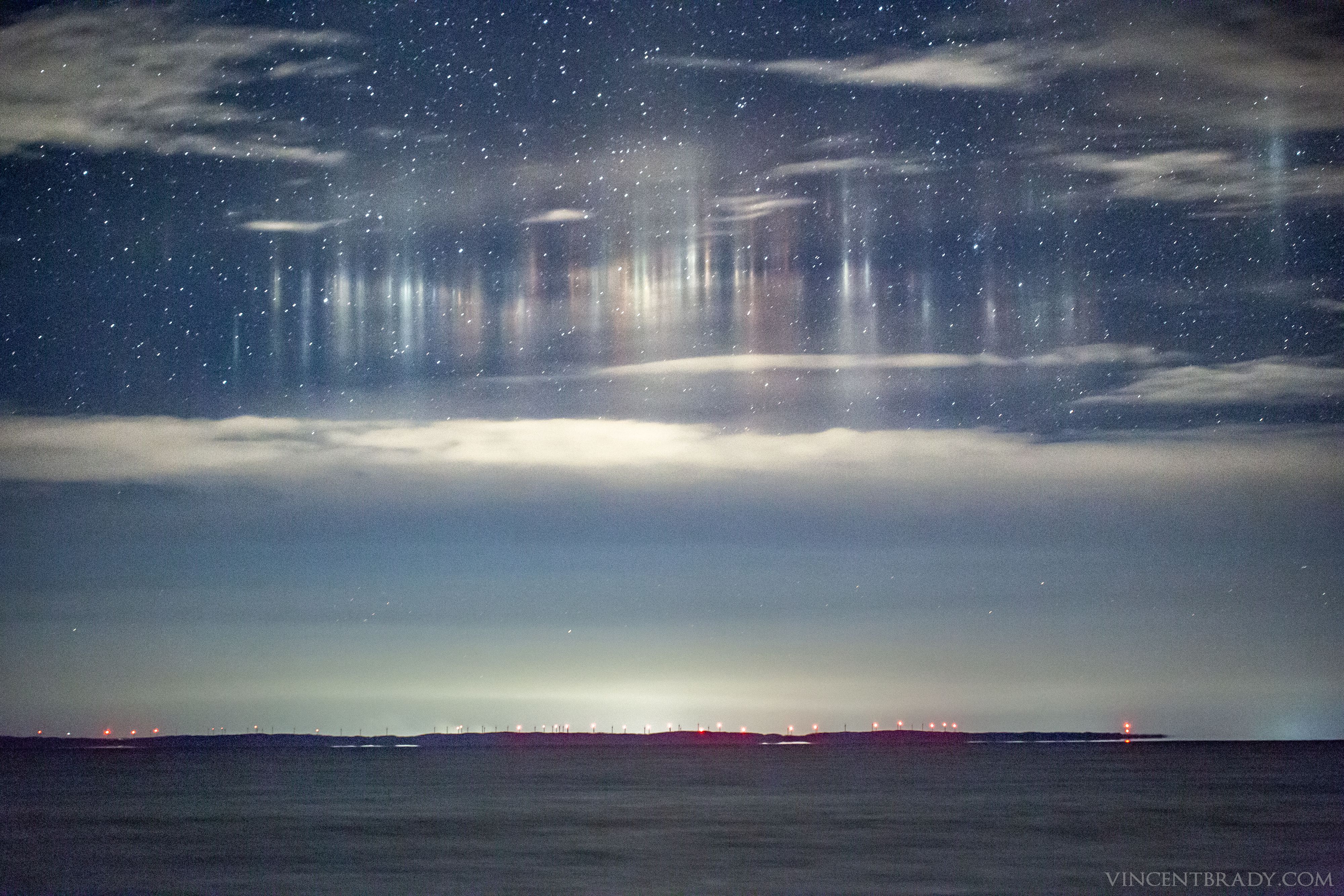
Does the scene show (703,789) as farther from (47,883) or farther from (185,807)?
(47,883)

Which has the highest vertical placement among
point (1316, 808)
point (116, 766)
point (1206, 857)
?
point (1206, 857)

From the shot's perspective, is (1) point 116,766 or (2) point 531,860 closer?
(2) point 531,860

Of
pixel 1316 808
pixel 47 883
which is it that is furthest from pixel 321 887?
pixel 1316 808

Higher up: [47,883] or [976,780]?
[47,883]

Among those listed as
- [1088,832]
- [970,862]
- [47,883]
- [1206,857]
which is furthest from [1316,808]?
[47,883]

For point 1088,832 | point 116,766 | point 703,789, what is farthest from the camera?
point 116,766

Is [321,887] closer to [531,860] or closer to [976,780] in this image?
[531,860]

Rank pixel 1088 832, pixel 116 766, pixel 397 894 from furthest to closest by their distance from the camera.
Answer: pixel 116 766 < pixel 1088 832 < pixel 397 894
